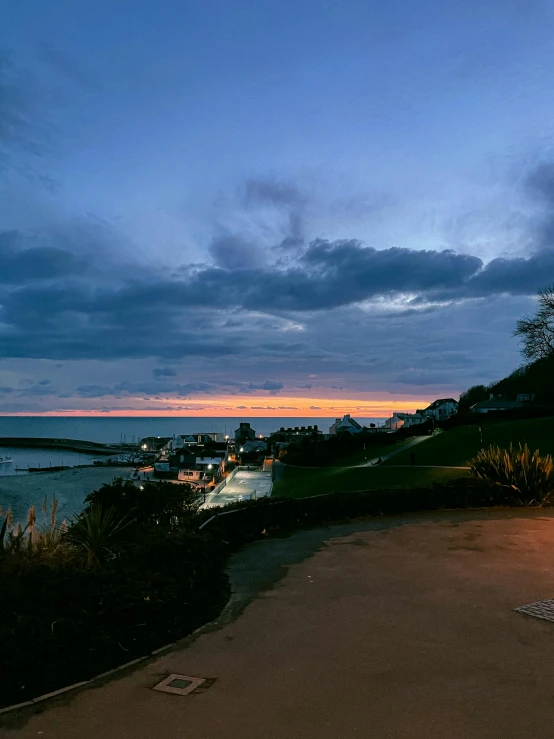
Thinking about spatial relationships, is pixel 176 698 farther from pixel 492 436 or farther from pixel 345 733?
pixel 492 436

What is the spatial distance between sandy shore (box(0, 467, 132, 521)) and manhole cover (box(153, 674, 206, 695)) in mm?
48239

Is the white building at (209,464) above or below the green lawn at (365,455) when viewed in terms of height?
below

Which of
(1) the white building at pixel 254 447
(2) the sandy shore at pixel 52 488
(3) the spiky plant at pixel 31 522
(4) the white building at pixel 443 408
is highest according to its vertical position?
(4) the white building at pixel 443 408

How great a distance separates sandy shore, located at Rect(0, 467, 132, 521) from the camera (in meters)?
57.8

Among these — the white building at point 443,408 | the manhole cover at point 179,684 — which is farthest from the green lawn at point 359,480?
the white building at point 443,408

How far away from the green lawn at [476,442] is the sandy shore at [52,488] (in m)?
30.8

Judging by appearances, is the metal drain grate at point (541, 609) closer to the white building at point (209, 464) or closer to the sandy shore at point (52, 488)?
the sandy shore at point (52, 488)

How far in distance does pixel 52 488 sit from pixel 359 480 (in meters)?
51.3

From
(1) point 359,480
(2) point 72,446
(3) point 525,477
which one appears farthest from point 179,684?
(2) point 72,446

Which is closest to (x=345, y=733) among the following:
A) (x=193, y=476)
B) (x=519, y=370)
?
(x=193, y=476)

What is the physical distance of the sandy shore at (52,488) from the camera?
57.8 meters

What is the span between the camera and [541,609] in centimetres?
732

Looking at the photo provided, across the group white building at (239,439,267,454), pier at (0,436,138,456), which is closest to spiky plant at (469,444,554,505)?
white building at (239,439,267,454)

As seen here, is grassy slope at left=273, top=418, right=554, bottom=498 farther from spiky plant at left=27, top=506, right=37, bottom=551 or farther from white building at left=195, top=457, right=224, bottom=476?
white building at left=195, top=457, right=224, bottom=476
